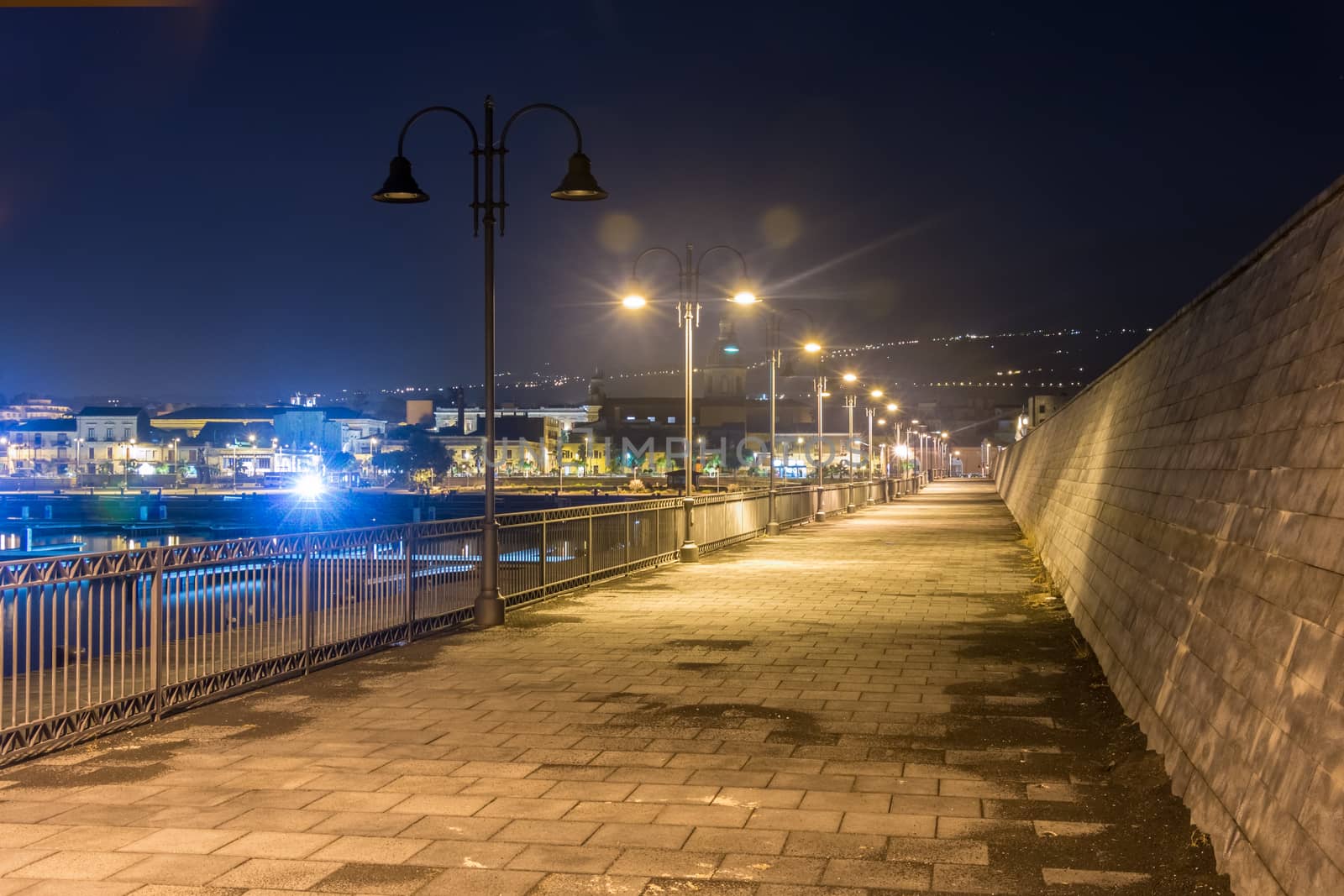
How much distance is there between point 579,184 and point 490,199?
3.96 ft

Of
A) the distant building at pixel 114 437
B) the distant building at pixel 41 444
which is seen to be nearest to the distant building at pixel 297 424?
the distant building at pixel 114 437

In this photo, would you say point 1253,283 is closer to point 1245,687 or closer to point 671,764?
point 1245,687

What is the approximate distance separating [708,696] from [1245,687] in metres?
5.23

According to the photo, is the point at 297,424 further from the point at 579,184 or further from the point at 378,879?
the point at 378,879

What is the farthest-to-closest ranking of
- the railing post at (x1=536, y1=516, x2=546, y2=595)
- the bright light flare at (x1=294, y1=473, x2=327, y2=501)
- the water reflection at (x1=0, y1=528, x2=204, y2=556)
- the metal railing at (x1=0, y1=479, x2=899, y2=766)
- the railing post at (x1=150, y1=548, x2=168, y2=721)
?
the bright light flare at (x1=294, y1=473, x2=327, y2=501), the water reflection at (x1=0, y1=528, x2=204, y2=556), the railing post at (x1=536, y1=516, x2=546, y2=595), the railing post at (x1=150, y1=548, x2=168, y2=721), the metal railing at (x1=0, y1=479, x2=899, y2=766)

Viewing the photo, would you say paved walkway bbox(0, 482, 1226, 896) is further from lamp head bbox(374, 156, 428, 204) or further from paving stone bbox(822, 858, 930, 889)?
lamp head bbox(374, 156, 428, 204)

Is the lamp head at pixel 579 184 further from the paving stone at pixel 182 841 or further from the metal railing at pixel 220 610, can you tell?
the paving stone at pixel 182 841

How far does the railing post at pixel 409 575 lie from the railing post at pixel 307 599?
182 cm

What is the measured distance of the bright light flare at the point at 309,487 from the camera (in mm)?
92706

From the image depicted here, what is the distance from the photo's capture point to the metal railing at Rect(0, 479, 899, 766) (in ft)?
26.5

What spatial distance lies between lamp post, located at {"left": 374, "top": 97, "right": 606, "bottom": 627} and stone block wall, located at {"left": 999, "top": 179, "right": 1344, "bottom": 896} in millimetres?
6967

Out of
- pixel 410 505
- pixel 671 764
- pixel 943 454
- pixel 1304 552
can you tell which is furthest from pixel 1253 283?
pixel 943 454

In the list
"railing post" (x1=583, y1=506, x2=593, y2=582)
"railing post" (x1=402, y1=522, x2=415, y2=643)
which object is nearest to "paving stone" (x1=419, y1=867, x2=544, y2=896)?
"railing post" (x1=402, y1=522, x2=415, y2=643)

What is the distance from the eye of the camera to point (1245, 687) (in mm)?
5438
